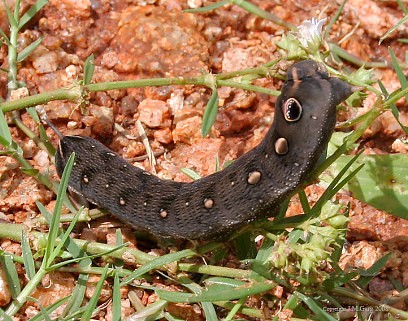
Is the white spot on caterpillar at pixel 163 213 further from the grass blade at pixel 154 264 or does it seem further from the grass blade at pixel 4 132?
the grass blade at pixel 4 132

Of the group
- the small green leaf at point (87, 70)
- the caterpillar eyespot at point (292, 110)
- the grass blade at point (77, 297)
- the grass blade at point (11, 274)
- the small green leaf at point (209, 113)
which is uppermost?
the caterpillar eyespot at point (292, 110)

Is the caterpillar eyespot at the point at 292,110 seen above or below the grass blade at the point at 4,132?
above

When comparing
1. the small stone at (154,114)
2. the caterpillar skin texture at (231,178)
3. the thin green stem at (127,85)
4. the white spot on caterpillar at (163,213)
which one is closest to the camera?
the caterpillar skin texture at (231,178)

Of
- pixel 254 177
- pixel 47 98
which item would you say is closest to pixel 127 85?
pixel 47 98

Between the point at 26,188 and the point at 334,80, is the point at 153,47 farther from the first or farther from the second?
the point at 334,80

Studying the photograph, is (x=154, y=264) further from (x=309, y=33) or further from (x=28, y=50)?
(x=28, y=50)

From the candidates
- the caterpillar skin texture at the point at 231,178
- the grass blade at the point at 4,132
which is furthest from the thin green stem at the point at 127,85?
the caterpillar skin texture at the point at 231,178

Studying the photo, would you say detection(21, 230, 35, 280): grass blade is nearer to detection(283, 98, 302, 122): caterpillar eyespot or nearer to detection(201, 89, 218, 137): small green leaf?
detection(201, 89, 218, 137): small green leaf
